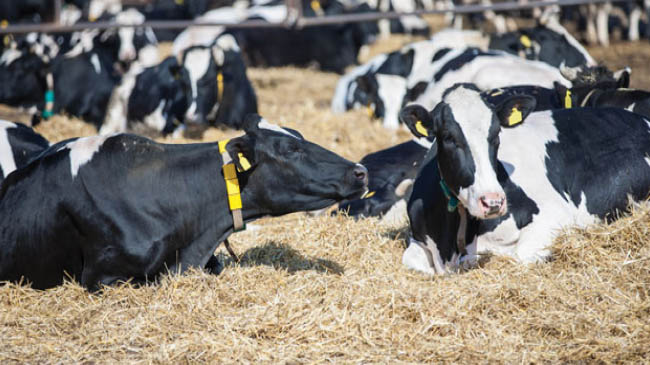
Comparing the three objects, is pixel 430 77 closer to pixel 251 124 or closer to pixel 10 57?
pixel 251 124

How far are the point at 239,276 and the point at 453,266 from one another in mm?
1480

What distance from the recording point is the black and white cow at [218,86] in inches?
450

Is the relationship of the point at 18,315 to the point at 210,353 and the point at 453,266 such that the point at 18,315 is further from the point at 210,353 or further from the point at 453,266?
the point at 453,266

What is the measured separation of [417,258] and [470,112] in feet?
3.68

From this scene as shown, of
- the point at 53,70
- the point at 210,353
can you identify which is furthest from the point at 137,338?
the point at 53,70

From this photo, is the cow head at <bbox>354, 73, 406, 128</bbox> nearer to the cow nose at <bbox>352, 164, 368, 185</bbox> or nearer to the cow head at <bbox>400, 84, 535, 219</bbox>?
the cow head at <bbox>400, 84, 535, 219</bbox>

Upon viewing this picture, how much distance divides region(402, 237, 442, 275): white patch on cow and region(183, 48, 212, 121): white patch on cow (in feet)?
19.6

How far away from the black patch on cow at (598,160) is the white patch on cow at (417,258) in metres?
1.02

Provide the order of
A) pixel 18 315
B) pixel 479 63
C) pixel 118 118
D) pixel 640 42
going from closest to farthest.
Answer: pixel 18 315 < pixel 479 63 < pixel 118 118 < pixel 640 42

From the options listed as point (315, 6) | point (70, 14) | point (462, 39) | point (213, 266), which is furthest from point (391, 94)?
point (70, 14)

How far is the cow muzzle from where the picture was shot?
4938 millimetres

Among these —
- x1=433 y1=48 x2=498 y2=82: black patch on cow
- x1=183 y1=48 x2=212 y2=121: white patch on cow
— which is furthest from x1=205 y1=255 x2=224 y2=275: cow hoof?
x1=183 y1=48 x2=212 y2=121: white patch on cow

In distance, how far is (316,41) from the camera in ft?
62.7

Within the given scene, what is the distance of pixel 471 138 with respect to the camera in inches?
208
